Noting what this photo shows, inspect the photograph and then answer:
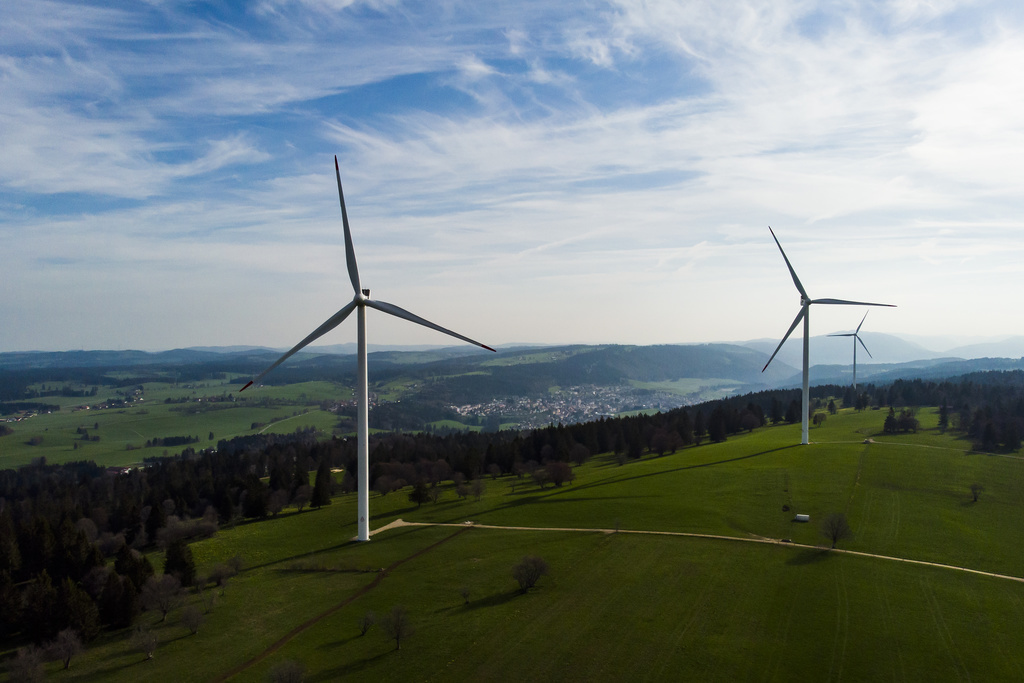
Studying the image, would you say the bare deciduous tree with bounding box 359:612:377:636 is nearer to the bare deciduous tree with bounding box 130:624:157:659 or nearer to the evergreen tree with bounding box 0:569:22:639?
the bare deciduous tree with bounding box 130:624:157:659

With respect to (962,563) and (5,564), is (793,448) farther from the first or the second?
(5,564)

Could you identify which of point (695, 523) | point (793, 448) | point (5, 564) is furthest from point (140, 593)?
point (793, 448)

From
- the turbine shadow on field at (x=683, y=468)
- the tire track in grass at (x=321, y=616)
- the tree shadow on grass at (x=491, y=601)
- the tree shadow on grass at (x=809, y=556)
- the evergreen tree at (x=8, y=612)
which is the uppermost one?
the turbine shadow on field at (x=683, y=468)

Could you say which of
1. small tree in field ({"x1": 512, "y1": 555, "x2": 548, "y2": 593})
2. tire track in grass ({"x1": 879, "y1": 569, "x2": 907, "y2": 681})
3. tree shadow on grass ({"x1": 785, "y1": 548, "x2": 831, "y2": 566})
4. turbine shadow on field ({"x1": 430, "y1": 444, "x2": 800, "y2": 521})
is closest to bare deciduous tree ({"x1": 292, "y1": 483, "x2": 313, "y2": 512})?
turbine shadow on field ({"x1": 430, "y1": 444, "x2": 800, "y2": 521})

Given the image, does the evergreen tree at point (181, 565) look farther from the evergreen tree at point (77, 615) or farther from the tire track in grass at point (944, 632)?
the tire track in grass at point (944, 632)

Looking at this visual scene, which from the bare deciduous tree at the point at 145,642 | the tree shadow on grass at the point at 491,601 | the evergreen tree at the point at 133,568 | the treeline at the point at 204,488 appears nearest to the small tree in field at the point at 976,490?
the treeline at the point at 204,488

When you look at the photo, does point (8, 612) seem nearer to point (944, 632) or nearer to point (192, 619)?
point (192, 619)
